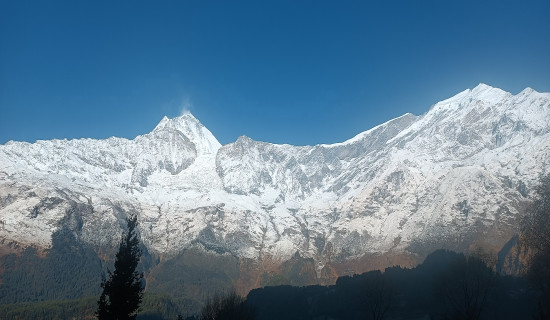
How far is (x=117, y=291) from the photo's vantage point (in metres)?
53.9

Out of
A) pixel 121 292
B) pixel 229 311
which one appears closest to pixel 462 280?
pixel 229 311

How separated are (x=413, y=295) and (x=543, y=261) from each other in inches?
3588

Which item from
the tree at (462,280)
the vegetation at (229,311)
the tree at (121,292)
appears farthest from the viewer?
the vegetation at (229,311)

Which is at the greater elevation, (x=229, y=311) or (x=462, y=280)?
(x=462, y=280)

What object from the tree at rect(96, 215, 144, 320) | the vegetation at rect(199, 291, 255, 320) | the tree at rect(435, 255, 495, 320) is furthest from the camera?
the vegetation at rect(199, 291, 255, 320)

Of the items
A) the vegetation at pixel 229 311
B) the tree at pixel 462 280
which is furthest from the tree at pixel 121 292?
the tree at pixel 462 280

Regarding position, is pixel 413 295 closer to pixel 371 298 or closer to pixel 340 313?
pixel 340 313

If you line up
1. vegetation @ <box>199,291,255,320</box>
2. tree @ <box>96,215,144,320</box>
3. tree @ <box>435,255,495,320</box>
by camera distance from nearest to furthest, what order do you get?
tree @ <box>96,215,144,320</box>, tree @ <box>435,255,495,320</box>, vegetation @ <box>199,291,255,320</box>

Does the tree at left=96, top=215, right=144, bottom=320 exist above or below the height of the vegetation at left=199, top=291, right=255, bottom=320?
above

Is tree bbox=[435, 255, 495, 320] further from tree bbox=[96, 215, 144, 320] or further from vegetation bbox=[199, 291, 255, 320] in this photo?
tree bbox=[96, 215, 144, 320]

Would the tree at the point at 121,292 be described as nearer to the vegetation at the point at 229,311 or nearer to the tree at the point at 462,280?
the vegetation at the point at 229,311

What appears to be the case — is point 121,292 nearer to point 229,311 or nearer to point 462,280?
point 229,311

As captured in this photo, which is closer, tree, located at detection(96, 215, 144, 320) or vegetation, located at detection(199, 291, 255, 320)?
tree, located at detection(96, 215, 144, 320)

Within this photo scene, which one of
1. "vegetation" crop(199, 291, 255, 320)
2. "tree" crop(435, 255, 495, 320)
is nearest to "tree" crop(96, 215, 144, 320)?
"vegetation" crop(199, 291, 255, 320)
